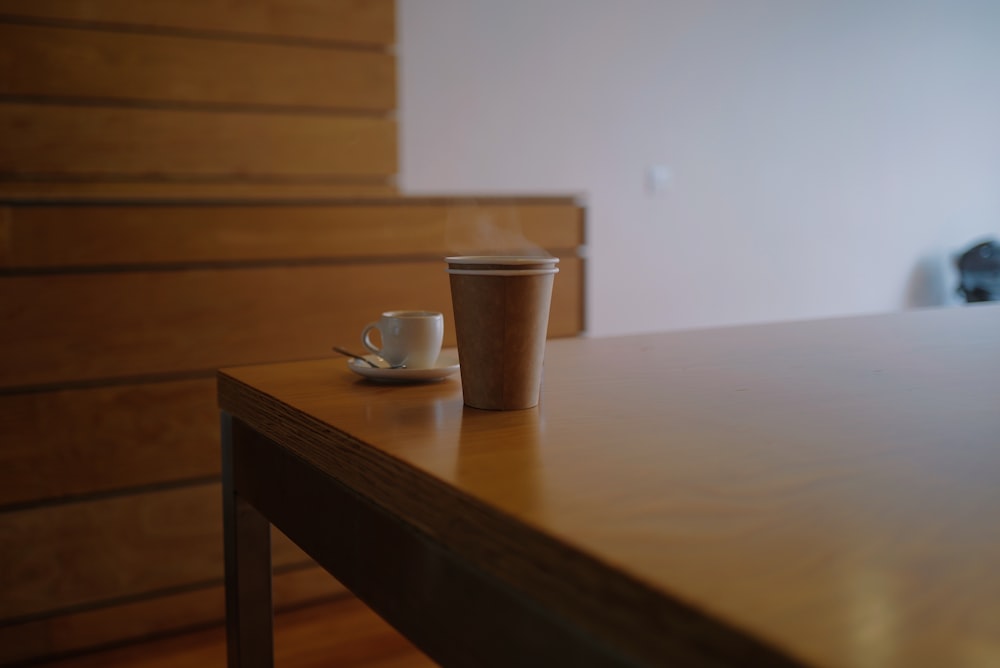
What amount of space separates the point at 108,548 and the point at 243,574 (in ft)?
4.06

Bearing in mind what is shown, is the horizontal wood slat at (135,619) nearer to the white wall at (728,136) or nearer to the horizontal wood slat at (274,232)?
the horizontal wood slat at (274,232)

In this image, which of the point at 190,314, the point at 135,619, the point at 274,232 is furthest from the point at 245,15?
the point at 135,619

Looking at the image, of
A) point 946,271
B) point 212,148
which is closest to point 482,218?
point 212,148

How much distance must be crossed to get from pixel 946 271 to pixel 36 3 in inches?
183

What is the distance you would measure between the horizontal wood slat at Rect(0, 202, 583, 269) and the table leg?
1.19 m

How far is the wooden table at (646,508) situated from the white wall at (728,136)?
8.31ft

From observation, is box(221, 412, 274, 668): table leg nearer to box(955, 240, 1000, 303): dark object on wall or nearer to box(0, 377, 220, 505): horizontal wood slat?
box(0, 377, 220, 505): horizontal wood slat

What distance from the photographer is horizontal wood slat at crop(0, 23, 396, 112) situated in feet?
7.32

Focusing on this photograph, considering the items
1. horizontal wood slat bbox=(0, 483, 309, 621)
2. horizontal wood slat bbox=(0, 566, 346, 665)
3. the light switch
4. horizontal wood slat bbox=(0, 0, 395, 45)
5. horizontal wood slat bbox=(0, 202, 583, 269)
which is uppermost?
horizontal wood slat bbox=(0, 0, 395, 45)

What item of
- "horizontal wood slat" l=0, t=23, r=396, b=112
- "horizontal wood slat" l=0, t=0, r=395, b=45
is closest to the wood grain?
"horizontal wood slat" l=0, t=23, r=396, b=112

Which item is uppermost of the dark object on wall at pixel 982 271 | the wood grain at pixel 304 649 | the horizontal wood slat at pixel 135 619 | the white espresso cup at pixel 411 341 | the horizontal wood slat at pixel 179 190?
the horizontal wood slat at pixel 179 190

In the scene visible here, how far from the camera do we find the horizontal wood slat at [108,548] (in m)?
1.83

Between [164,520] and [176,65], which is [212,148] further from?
[164,520]

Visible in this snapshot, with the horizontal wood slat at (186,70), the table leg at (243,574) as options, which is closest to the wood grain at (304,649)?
the table leg at (243,574)
